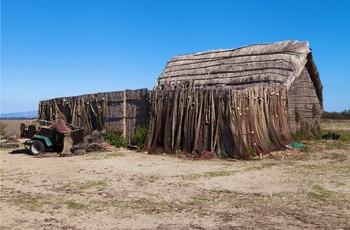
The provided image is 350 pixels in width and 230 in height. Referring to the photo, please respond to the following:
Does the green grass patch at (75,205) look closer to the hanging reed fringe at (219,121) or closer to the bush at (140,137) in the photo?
the hanging reed fringe at (219,121)

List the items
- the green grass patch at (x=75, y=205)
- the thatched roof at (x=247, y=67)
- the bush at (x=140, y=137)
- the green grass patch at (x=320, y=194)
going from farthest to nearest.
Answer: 1. the thatched roof at (x=247, y=67)
2. the bush at (x=140, y=137)
3. the green grass patch at (x=320, y=194)
4. the green grass patch at (x=75, y=205)

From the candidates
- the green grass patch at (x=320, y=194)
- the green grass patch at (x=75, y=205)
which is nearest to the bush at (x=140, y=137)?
the green grass patch at (x=75, y=205)

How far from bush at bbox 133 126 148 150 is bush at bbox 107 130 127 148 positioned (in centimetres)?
68

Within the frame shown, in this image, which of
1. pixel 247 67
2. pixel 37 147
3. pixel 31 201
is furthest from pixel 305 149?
pixel 37 147

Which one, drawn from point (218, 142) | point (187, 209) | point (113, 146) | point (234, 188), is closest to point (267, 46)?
point (218, 142)

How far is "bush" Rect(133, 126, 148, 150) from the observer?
15.3 metres

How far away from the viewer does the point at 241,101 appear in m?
12.4

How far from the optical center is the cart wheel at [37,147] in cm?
1407

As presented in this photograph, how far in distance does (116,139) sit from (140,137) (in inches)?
55.2

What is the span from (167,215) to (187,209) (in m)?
0.47

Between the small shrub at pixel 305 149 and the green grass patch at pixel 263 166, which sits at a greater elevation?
the small shrub at pixel 305 149

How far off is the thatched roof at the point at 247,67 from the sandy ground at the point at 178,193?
4696 mm

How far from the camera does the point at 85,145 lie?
47.6 ft

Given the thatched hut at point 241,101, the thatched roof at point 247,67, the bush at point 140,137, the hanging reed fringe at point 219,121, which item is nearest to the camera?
the hanging reed fringe at point 219,121
